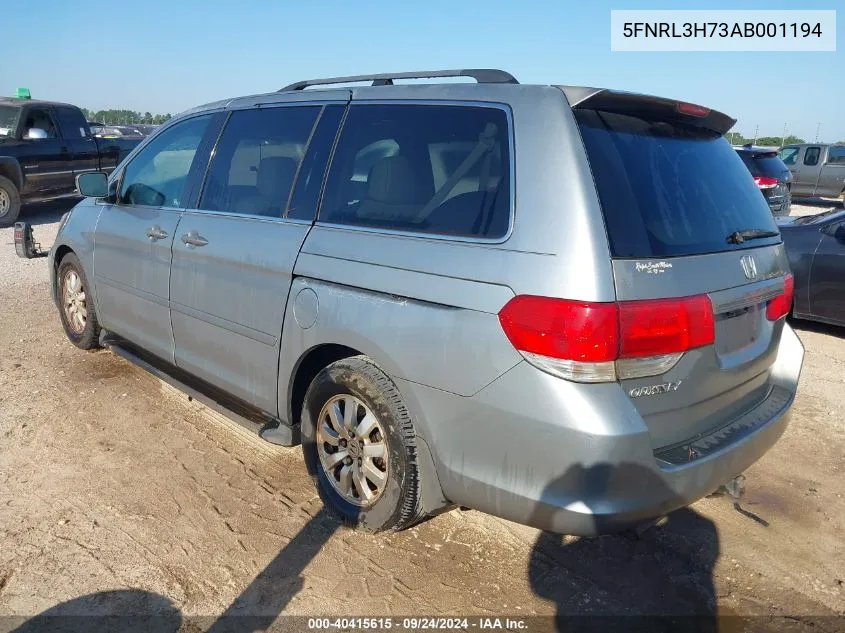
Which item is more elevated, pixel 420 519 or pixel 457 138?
pixel 457 138

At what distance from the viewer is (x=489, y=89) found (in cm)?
272

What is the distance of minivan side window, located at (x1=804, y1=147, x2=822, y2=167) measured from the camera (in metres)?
19.6

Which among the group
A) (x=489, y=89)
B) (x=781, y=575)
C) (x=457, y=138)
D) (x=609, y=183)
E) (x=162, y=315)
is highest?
(x=489, y=89)

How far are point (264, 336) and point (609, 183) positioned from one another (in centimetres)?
183

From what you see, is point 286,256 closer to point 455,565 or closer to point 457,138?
point 457,138

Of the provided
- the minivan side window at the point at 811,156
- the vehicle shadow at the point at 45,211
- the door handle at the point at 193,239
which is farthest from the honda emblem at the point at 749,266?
the minivan side window at the point at 811,156

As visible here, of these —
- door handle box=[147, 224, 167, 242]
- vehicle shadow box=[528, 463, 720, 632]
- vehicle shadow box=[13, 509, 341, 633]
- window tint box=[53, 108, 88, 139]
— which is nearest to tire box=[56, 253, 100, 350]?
door handle box=[147, 224, 167, 242]

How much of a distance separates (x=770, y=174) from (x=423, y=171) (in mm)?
11523

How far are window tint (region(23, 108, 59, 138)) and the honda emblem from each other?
1295 centimetres

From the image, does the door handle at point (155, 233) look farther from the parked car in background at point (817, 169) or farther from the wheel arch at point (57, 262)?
the parked car in background at point (817, 169)

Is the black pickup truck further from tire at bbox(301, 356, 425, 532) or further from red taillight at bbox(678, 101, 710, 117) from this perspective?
red taillight at bbox(678, 101, 710, 117)

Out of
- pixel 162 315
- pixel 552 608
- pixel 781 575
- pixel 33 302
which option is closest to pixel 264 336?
pixel 162 315

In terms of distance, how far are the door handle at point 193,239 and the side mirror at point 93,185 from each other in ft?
4.27

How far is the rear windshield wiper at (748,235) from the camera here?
2746 mm
